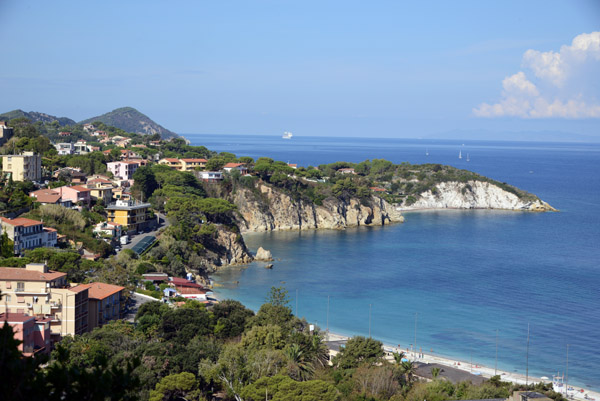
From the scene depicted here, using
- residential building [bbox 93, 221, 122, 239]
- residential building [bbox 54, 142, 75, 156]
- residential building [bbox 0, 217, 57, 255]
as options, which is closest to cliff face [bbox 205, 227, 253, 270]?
residential building [bbox 93, 221, 122, 239]

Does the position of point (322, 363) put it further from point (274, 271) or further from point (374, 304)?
point (274, 271)

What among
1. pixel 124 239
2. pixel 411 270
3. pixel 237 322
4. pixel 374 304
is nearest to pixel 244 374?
pixel 237 322

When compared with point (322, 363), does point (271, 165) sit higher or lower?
higher

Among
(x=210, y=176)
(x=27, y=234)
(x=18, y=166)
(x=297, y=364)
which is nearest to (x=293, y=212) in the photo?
(x=210, y=176)

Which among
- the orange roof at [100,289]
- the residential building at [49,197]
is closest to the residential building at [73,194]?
the residential building at [49,197]

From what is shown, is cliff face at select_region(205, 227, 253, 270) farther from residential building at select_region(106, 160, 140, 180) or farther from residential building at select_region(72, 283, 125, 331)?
residential building at select_region(72, 283, 125, 331)

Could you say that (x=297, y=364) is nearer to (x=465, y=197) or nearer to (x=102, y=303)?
(x=102, y=303)
